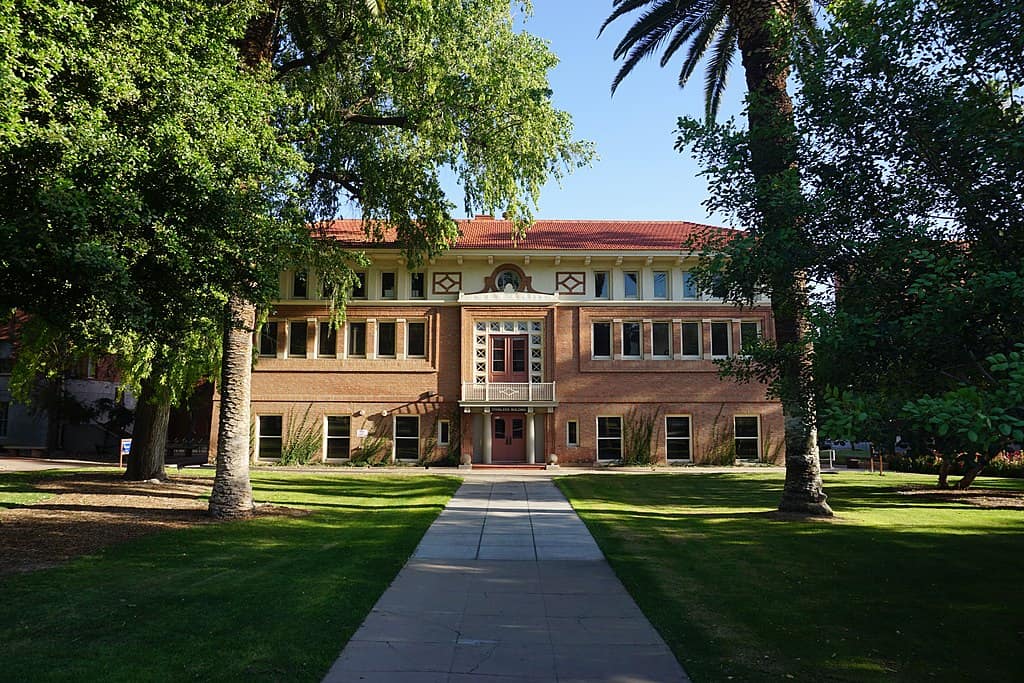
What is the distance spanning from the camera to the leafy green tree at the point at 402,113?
1504cm

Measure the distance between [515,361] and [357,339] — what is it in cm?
693

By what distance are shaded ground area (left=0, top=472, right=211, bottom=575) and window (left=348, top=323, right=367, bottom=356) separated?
38.1ft

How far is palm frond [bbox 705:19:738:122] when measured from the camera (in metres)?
17.4

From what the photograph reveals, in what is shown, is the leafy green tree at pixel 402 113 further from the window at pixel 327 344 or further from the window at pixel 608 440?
the window at pixel 608 440

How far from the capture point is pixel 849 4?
855 cm

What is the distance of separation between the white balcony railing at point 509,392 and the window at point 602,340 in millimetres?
2507

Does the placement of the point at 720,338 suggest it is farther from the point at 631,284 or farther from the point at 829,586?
the point at 829,586

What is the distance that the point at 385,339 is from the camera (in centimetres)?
3209

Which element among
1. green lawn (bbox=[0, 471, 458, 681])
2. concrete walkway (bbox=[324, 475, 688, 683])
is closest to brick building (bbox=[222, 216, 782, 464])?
green lawn (bbox=[0, 471, 458, 681])

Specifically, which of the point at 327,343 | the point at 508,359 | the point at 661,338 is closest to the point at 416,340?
the point at 327,343

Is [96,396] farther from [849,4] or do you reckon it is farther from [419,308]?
[849,4]

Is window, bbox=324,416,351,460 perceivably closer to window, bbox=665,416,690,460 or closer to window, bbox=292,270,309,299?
window, bbox=292,270,309,299

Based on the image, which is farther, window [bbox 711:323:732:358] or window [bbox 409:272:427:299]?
window [bbox 409:272:427:299]

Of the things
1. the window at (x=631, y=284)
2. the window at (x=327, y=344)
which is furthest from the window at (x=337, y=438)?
the window at (x=631, y=284)
